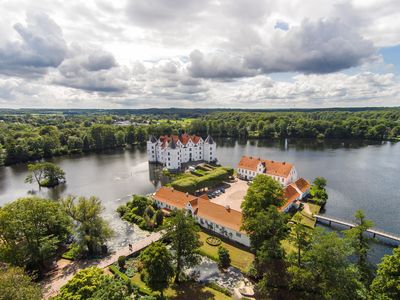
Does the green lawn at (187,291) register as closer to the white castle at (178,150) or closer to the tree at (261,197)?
the tree at (261,197)

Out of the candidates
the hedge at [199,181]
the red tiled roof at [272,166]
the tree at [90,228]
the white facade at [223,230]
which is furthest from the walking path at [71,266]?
the red tiled roof at [272,166]

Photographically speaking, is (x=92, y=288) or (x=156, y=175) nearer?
(x=92, y=288)

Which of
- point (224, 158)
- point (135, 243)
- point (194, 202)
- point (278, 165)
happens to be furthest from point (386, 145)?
point (135, 243)


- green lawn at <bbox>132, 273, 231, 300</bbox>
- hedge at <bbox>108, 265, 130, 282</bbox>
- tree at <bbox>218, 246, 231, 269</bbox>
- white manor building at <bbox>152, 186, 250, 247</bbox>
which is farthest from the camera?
white manor building at <bbox>152, 186, 250, 247</bbox>

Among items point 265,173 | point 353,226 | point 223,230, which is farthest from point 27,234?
point 265,173

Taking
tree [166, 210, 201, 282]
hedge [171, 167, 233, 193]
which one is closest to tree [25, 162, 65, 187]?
hedge [171, 167, 233, 193]

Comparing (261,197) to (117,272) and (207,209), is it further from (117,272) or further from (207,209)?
(117,272)

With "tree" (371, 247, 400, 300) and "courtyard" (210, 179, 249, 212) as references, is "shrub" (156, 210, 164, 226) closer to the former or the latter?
"courtyard" (210, 179, 249, 212)
